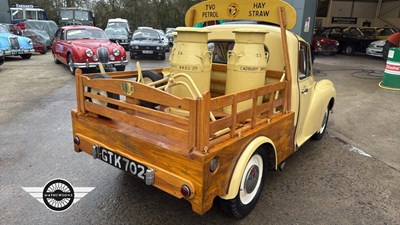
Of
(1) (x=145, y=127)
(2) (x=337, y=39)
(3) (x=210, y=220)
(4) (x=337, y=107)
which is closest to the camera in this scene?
(1) (x=145, y=127)

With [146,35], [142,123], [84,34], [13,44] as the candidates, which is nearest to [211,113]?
[142,123]

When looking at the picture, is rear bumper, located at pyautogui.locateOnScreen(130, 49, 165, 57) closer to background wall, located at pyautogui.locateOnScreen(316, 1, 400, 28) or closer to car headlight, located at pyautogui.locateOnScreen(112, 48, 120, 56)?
car headlight, located at pyautogui.locateOnScreen(112, 48, 120, 56)

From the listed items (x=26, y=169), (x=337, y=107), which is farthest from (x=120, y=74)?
(x=337, y=107)

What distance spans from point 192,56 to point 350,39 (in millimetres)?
19823

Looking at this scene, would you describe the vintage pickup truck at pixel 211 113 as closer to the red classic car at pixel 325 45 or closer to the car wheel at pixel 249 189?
the car wheel at pixel 249 189

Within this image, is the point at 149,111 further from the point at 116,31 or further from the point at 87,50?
the point at 116,31

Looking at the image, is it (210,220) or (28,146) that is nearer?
(210,220)

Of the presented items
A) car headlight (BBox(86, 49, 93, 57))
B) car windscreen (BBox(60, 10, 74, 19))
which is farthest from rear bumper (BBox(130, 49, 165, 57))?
car windscreen (BBox(60, 10, 74, 19))

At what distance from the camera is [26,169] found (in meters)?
3.74

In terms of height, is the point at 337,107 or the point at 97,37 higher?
the point at 97,37

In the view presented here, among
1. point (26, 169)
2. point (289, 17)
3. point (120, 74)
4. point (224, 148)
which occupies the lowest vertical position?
point (26, 169)

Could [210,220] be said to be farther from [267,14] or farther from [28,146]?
[28,146]

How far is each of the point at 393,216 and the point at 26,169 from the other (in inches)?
159

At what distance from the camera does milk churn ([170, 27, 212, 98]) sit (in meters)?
3.03
